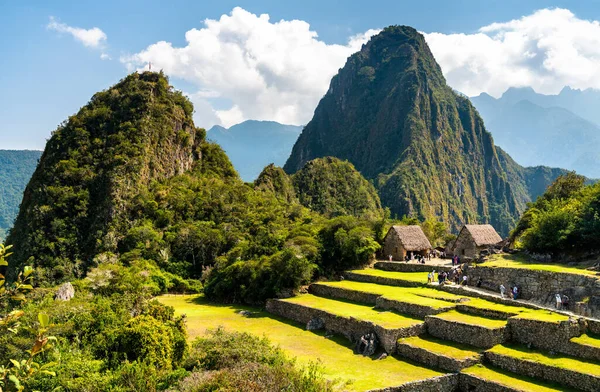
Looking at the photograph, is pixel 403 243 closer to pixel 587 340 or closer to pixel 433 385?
pixel 587 340

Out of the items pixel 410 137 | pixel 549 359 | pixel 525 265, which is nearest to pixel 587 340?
pixel 549 359

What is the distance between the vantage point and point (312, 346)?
18812mm

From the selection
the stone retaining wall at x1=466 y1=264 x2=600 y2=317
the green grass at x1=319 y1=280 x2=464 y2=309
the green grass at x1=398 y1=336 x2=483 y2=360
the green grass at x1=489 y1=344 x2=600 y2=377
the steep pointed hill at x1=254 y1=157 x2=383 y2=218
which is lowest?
the green grass at x1=398 y1=336 x2=483 y2=360

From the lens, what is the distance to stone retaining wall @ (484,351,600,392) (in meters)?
12.4

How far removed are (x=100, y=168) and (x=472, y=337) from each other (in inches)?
1791

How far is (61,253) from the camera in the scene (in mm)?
42906

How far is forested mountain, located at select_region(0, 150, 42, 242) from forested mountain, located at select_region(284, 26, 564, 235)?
95.1 meters

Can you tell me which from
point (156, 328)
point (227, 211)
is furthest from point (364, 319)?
point (227, 211)

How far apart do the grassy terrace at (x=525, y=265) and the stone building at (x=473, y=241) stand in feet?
14.4

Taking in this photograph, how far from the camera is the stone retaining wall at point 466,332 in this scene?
15.5 metres

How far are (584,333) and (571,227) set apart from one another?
312 inches

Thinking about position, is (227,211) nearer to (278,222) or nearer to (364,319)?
(278,222)

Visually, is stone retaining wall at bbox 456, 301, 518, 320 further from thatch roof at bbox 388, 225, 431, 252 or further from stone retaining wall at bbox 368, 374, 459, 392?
thatch roof at bbox 388, 225, 431, 252

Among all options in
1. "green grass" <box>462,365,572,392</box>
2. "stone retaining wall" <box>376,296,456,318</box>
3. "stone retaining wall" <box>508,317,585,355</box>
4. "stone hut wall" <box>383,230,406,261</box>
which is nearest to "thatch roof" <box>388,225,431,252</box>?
"stone hut wall" <box>383,230,406,261</box>
